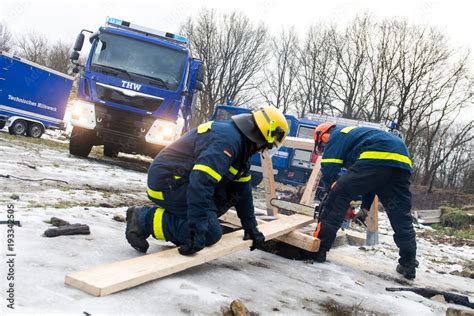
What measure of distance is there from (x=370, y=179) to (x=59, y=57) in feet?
146

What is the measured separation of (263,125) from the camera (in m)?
3.16

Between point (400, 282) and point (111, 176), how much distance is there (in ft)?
17.8

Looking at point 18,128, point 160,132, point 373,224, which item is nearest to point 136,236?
point 373,224

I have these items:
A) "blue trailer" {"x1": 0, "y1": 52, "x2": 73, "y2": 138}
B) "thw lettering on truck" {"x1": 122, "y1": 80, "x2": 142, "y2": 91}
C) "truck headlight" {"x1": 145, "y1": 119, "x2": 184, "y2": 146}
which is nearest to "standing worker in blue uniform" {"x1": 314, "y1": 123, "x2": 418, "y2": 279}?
"truck headlight" {"x1": 145, "y1": 119, "x2": 184, "y2": 146}

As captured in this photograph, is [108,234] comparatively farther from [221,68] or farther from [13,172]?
A: [221,68]

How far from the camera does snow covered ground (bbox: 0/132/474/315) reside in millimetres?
2201

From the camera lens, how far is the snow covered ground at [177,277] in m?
2.20

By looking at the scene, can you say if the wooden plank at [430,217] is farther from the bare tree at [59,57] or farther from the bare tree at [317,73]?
the bare tree at [59,57]

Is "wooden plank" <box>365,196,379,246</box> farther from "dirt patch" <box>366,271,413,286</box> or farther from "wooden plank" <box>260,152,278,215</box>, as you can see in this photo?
"dirt patch" <box>366,271,413,286</box>

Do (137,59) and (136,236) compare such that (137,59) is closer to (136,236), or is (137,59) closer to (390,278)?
(136,236)

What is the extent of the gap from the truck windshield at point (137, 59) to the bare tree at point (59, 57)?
34.9 m

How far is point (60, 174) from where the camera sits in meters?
6.56

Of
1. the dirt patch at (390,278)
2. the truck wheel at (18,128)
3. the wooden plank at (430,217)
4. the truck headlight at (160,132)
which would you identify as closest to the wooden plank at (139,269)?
the dirt patch at (390,278)

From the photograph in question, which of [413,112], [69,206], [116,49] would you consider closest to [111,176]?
[116,49]
